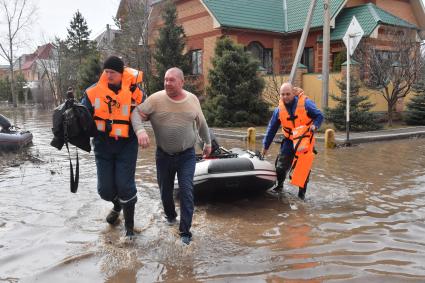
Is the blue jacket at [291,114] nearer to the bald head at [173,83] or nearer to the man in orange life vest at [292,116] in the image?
the man in orange life vest at [292,116]

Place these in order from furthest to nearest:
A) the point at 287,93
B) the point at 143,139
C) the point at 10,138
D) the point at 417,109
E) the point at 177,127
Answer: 1. the point at 417,109
2. the point at 10,138
3. the point at 287,93
4. the point at 177,127
5. the point at 143,139

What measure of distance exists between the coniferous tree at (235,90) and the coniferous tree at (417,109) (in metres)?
5.81

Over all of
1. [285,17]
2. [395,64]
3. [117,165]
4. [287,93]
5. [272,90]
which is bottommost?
[117,165]

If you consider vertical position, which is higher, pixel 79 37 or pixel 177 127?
pixel 79 37

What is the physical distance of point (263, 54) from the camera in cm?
2583

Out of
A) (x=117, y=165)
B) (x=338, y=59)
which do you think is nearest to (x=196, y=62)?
(x=338, y=59)

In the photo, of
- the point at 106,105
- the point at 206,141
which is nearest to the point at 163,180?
the point at 206,141

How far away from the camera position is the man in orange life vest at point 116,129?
5039 millimetres

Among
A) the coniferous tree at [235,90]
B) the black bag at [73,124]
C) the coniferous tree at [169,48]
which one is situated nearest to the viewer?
the black bag at [73,124]

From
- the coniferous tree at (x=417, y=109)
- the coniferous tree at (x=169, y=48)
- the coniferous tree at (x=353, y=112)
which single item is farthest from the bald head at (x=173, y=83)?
the coniferous tree at (x=169, y=48)

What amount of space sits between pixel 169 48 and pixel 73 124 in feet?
66.4

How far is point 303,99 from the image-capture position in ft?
22.5

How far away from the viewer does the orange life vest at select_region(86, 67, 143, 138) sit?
5023 mm

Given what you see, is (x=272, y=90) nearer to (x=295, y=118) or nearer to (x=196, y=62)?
(x=196, y=62)
